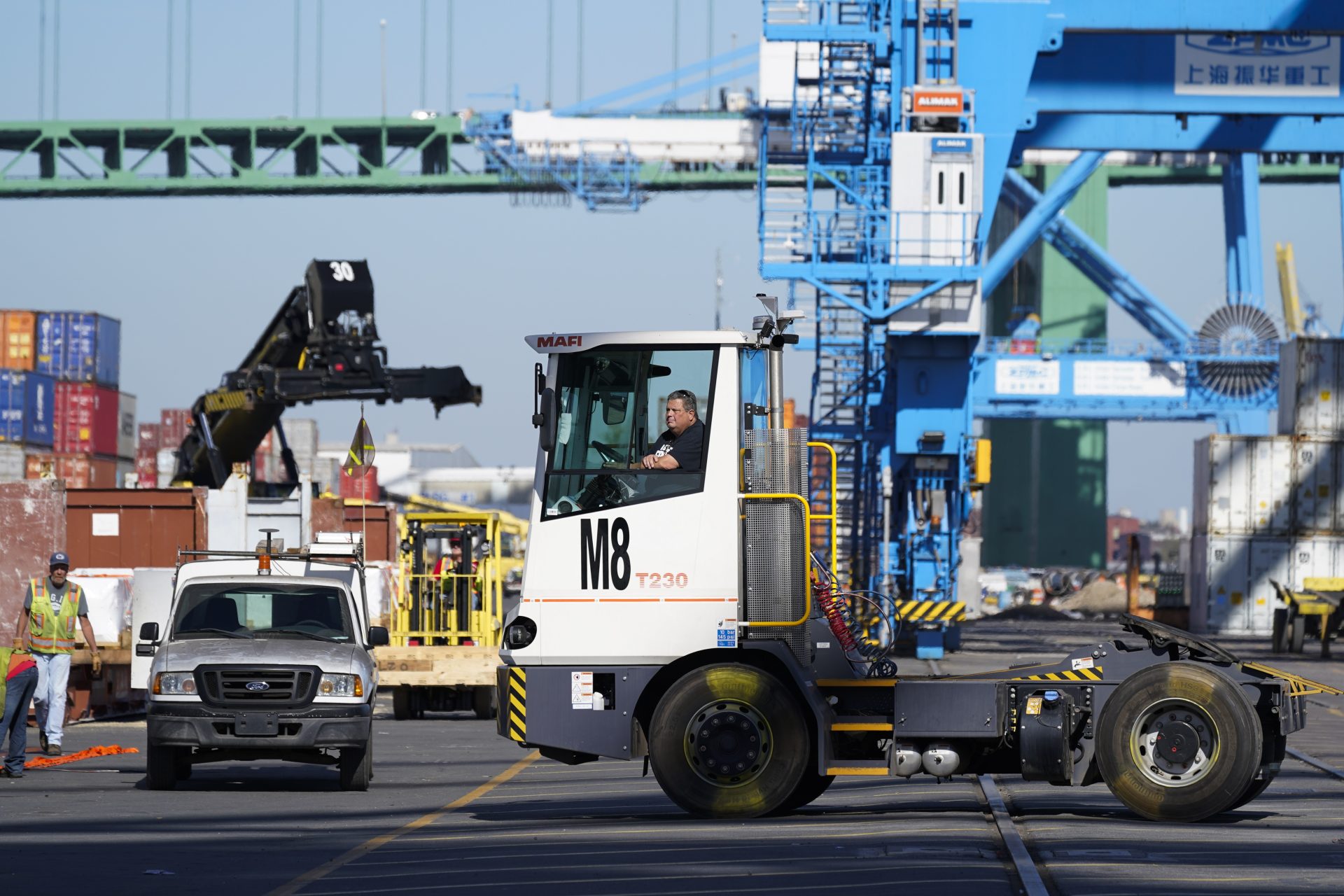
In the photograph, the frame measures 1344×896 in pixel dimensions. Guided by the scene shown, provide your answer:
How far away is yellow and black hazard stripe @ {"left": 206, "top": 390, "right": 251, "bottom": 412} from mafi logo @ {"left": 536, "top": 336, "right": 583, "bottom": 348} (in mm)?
18680

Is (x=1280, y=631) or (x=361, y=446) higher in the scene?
(x=361, y=446)

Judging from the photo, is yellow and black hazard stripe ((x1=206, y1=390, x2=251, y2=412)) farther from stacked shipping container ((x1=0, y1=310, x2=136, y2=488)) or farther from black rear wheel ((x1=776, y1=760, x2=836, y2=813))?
stacked shipping container ((x1=0, y1=310, x2=136, y2=488))

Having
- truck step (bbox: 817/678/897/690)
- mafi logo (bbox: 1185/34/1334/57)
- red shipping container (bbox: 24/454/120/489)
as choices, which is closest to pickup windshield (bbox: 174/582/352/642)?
truck step (bbox: 817/678/897/690)

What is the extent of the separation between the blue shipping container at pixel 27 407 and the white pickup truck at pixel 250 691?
39665mm

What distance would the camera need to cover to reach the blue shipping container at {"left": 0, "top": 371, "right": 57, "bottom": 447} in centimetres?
5353

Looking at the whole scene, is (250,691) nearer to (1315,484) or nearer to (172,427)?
(1315,484)

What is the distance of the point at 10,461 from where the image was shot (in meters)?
51.7

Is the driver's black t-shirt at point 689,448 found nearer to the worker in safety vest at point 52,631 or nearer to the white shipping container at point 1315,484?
the worker in safety vest at point 52,631

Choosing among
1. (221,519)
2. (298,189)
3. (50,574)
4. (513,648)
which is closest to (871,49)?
(221,519)

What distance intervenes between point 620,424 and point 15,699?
22.8 ft

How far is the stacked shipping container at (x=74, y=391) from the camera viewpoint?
184 feet

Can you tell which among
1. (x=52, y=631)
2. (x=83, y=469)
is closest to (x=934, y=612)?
(x=52, y=631)

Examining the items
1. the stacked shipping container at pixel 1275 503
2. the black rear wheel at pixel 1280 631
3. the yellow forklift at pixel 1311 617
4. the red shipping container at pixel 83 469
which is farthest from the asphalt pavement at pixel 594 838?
the red shipping container at pixel 83 469

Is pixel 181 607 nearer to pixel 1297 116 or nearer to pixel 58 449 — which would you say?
pixel 1297 116
